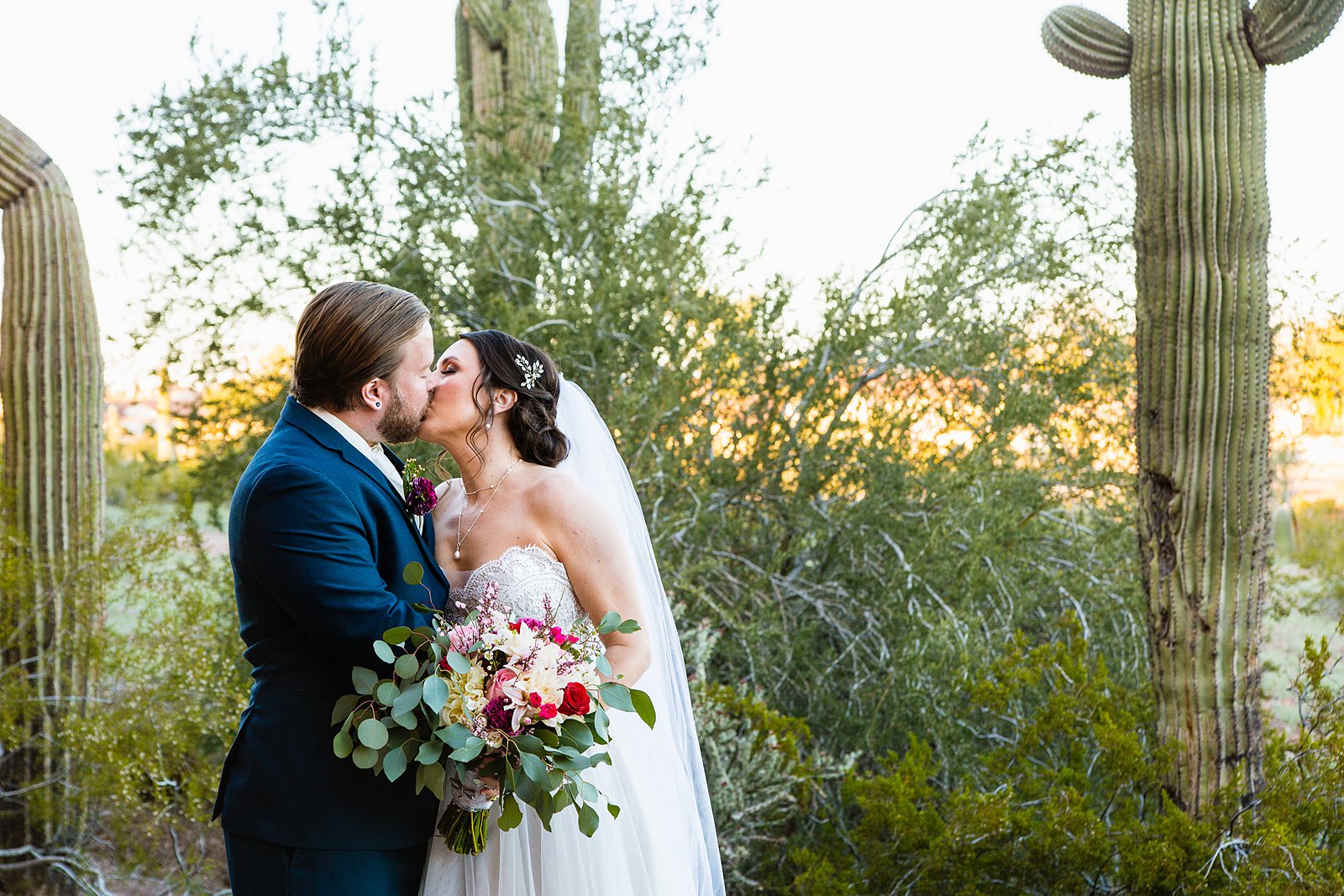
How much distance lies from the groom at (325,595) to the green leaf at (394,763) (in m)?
0.20

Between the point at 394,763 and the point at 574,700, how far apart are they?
0.34 m

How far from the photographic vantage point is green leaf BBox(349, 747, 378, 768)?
6.45 ft

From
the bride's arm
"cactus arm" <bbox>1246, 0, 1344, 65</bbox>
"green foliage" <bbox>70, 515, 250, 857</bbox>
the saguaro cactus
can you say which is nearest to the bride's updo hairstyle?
the bride's arm

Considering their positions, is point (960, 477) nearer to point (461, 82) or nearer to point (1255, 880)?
point (1255, 880)

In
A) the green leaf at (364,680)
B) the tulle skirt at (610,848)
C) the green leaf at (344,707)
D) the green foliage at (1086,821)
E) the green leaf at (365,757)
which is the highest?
the green leaf at (364,680)

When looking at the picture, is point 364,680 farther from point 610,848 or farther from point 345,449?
point 610,848

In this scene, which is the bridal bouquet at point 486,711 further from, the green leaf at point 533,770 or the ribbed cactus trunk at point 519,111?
the ribbed cactus trunk at point 519,111

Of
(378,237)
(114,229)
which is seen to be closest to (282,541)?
(378,237)

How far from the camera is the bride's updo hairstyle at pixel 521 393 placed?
8.61 feet

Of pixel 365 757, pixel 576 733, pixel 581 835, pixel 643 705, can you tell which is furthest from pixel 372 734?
pixel 581 835

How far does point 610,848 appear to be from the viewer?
2369mm

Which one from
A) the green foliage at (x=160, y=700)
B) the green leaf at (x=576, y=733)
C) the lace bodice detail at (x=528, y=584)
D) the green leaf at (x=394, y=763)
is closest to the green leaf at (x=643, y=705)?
the green leaf at (x=576, y=733)

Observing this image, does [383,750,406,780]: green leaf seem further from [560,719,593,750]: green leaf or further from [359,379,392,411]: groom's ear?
[359,379,392,411]: groom's ear

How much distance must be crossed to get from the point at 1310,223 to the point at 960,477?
8.17 ft
